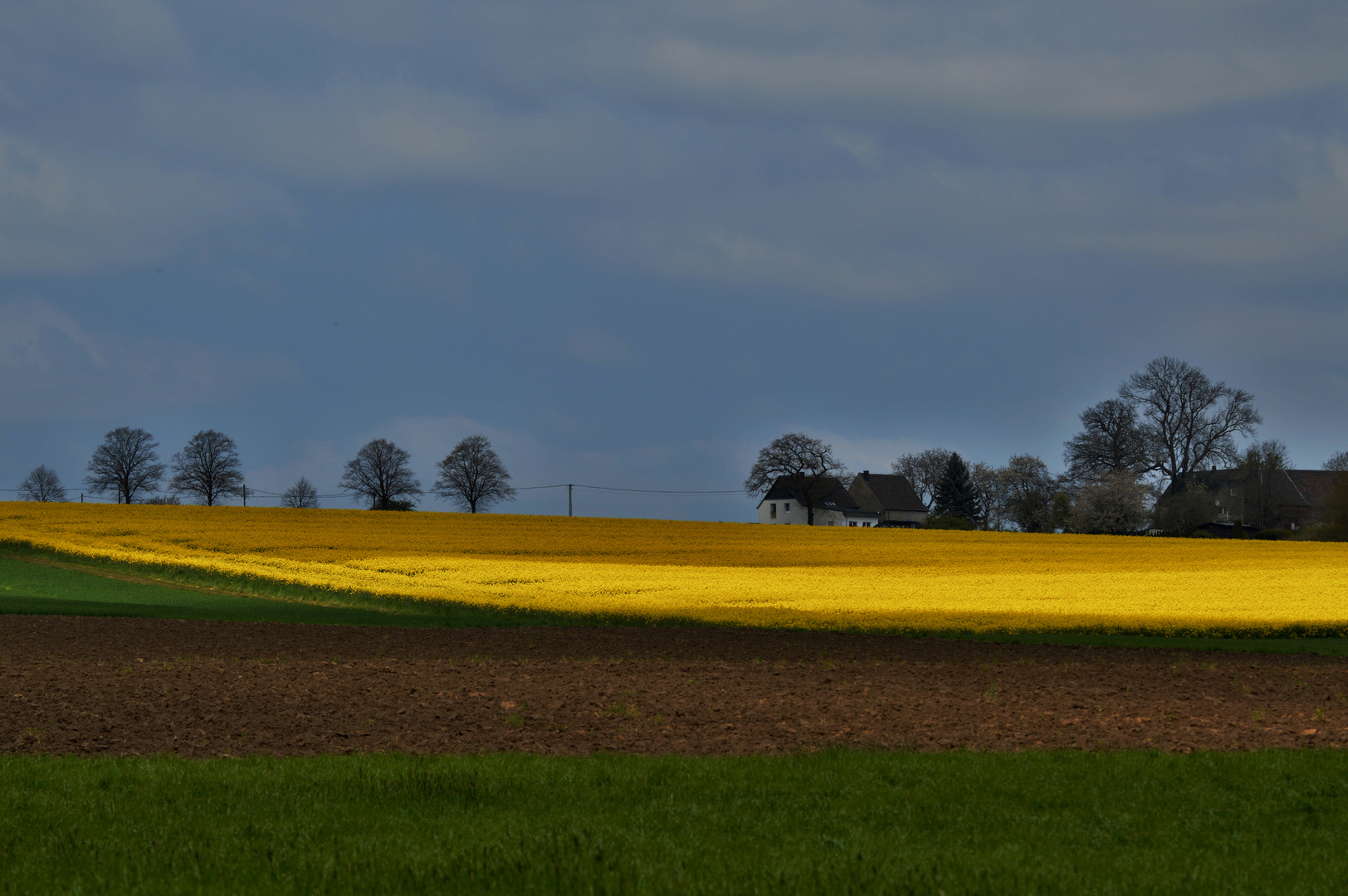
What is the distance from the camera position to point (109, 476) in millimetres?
89375

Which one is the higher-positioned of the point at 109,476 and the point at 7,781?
the point at 109,476

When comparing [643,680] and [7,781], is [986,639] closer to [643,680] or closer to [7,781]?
[643,680]

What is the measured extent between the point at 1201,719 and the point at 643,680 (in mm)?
6882

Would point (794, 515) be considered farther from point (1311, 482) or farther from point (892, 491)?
point (1311, 482)

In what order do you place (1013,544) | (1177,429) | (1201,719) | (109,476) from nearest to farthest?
(1201,719) < (1013,544) < (1177,429) < (109,476)

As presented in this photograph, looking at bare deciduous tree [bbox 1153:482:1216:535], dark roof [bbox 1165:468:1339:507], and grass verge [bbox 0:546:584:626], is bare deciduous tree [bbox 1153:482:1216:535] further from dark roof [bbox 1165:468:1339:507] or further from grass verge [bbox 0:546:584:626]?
grass verge [bbox 0:546:584:626]

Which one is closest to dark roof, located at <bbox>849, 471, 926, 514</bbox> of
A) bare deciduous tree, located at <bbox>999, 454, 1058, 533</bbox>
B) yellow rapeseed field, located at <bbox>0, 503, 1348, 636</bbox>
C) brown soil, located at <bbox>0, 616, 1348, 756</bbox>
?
bare deciduous tree, located at <bbox>999, 454, 1058, 533</bbox>

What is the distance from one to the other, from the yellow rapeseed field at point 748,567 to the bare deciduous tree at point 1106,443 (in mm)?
33451

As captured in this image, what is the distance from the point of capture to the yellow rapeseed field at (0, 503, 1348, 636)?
1014 inches

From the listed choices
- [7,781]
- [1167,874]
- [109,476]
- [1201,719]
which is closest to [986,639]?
[1201,719]

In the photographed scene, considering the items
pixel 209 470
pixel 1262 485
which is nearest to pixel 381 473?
pixel 209 470

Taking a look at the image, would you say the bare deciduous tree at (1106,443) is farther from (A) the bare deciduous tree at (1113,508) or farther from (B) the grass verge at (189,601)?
(B) the grass verge at (189,601)

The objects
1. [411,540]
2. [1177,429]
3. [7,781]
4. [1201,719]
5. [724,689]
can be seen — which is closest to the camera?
[7,781]

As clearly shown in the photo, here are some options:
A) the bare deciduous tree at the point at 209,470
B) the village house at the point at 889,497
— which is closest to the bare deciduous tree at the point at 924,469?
the village house at the point at 889,497
